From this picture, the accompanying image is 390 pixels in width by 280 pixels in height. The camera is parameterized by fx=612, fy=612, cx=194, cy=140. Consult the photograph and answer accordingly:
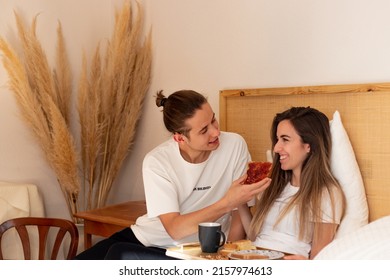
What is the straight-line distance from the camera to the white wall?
2.02 meters

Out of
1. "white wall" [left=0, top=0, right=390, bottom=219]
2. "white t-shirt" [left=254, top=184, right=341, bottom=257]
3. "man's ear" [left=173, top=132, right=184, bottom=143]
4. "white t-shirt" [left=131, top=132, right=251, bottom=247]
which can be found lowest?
"white t-shirt" [left=254, top=184, right=341, bottom=257]

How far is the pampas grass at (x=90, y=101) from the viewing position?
2512mm

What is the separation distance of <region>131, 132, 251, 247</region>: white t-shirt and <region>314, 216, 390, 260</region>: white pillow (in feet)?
2.87

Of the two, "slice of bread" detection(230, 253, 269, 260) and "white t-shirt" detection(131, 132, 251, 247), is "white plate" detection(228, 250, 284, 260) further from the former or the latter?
"white t-shirt" detection(131, 132, 251, 247)

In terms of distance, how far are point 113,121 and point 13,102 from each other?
A: 0.43 metres

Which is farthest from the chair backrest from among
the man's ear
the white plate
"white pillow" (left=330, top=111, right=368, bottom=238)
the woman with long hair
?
"white pillow" (left=330, top=111, right=368, bottom=238)

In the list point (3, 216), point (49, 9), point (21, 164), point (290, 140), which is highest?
point (49, 9)

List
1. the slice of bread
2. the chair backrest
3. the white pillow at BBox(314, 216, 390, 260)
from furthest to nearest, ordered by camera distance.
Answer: the chair backrest → the slice of bread → the white pillow at BBox(314, 216, 390, 260)

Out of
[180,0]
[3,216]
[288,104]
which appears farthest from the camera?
[180,0]

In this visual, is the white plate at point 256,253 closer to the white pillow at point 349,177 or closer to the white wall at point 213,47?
the white pillow at point 349,177

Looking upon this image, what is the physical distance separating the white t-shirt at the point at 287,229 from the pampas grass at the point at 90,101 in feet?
3.19

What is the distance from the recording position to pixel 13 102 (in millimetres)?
2574
